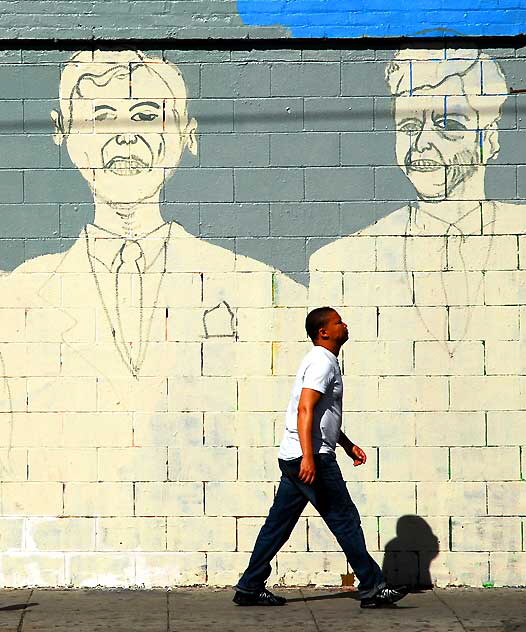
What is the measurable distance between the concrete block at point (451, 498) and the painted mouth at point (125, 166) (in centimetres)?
278

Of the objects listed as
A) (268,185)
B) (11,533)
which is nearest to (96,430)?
(11,533)

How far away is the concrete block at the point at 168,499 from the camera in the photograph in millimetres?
7352

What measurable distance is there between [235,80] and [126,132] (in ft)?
2.63

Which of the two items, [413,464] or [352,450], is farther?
[413,464]

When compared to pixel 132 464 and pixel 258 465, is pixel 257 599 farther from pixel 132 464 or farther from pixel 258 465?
pixel 132 464

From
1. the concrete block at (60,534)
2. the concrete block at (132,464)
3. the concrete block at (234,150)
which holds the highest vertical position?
the concrete block at (234,150)

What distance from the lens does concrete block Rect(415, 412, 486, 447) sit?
7383mm

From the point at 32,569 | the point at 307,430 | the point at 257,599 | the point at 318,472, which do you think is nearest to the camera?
the point at 307,430

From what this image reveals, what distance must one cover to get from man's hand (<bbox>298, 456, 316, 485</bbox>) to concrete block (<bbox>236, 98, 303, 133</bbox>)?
7.49 ft

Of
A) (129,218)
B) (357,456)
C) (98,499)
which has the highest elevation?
(129,218)

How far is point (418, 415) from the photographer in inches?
291

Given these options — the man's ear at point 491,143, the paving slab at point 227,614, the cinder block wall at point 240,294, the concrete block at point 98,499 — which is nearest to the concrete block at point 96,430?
the cinder block wall at point 240,294

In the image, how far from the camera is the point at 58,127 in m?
7.43

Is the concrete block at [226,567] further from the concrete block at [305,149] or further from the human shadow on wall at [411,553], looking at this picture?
the concrete block at [305,149]
